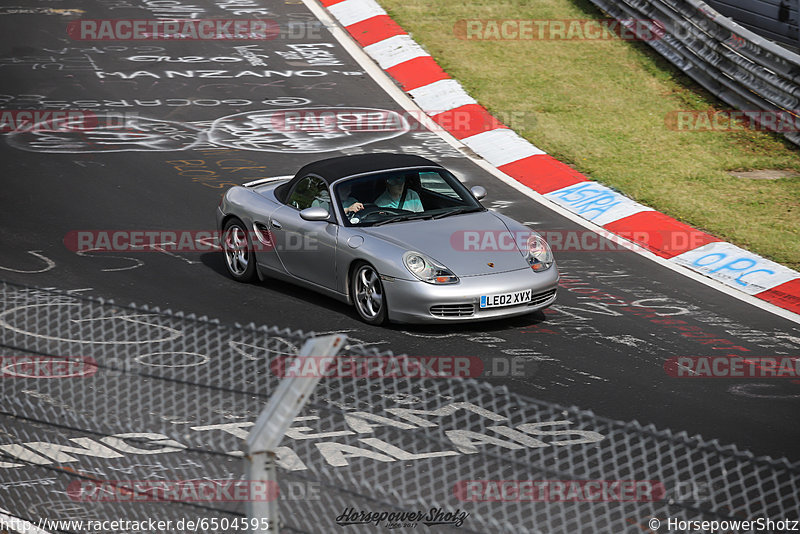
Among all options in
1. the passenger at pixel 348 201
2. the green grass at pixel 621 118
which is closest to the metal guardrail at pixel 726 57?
the green grass at pixel 621 118

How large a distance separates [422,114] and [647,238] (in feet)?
17.7

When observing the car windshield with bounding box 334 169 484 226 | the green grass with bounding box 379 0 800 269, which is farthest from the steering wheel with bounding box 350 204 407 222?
the green grass with bounding box 379 0 800 269

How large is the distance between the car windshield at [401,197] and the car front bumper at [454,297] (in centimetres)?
94

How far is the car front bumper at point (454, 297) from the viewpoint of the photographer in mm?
8867

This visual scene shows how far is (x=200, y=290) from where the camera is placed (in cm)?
1022

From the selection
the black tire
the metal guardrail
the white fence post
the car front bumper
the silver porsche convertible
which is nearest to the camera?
the white fence post

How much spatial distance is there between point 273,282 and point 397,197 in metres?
1.71

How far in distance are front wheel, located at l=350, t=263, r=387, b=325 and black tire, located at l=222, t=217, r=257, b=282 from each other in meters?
1.48

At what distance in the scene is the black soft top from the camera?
1001 cm

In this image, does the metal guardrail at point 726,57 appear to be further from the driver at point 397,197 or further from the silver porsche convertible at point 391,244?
the driver at point 397,197

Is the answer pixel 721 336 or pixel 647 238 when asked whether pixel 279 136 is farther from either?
pixel 721 336

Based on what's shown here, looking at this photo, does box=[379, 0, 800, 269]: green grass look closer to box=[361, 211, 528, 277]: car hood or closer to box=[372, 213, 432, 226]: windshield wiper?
box=[361, 211, 528, 277]: car hood

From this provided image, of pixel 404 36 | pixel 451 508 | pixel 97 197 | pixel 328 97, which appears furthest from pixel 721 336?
pixel 404 36

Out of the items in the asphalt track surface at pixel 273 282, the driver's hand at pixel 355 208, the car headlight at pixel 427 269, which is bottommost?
the asphalt track surface at pixel 273 282
